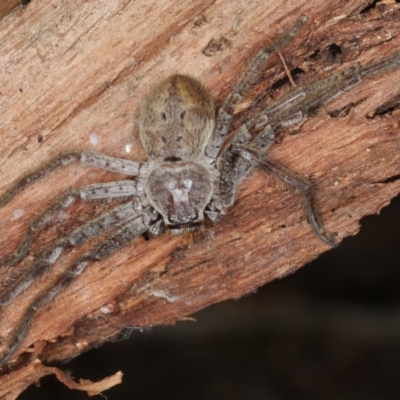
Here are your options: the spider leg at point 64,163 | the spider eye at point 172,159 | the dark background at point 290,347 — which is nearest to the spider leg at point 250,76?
the spider eye at point 172,159

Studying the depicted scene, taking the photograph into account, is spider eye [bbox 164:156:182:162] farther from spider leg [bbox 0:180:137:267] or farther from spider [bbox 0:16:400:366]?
spider leg [bbox 0:180:137:267]

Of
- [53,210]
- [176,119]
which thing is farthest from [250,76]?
[53,210]

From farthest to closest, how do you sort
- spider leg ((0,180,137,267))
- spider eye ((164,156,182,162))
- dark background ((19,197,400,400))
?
dark background ((19,197,400,400)) < spider eye ((164,156,182,162)) < spider leg ((0,180,137,267))

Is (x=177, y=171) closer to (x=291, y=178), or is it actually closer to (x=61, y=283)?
(x=291, y=178)

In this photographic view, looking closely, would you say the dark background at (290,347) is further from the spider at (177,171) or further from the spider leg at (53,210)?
the spider leg at (53,210)

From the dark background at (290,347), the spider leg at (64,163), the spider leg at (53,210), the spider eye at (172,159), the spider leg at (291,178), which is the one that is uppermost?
the spider leg at (64,163)

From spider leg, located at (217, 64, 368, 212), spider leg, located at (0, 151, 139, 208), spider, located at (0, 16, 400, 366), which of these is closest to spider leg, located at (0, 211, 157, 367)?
spider, located at (0, 16, 400, 366)

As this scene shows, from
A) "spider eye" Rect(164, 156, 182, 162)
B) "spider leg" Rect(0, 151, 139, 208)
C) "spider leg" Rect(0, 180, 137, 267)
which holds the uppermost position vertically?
"spider leg" Rect(0, 151, 139, 208)

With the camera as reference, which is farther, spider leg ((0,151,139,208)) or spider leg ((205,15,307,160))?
spider leg ((0,151,139,208))
